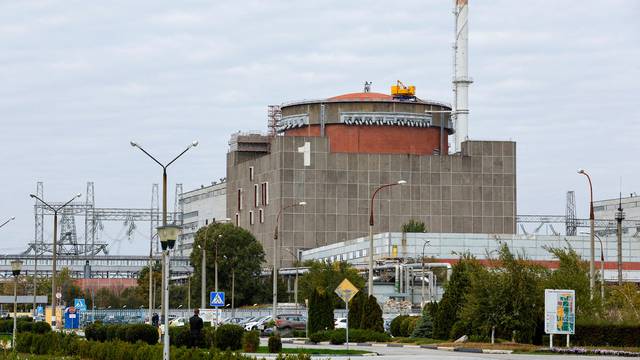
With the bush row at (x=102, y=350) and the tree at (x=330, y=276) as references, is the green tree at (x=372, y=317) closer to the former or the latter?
the bush row at (x=102, y=350)

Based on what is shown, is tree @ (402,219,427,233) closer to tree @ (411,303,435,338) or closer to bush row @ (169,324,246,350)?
tree @ (411,303,435,338)

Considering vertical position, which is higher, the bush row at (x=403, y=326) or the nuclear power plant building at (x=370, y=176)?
the nuclear power plant building at (x=370, y=176)

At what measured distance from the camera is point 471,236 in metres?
142

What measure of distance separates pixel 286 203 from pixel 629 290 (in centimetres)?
9659

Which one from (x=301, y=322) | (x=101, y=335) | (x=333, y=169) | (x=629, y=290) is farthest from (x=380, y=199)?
(x=101, y=335)

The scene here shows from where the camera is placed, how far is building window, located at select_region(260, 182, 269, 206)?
168m

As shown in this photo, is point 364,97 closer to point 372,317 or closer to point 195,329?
point 372,317

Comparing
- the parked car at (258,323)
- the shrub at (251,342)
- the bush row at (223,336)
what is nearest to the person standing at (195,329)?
the bush row at (223,336)

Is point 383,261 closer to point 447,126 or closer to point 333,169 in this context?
point 333,169

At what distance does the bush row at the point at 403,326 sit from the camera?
232ft

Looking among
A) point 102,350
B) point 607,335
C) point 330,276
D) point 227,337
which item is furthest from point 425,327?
point 330,276

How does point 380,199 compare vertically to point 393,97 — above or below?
below

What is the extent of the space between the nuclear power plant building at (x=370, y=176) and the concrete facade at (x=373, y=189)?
0.42 ft

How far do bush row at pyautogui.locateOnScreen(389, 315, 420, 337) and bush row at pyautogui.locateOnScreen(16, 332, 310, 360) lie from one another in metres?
24.1
